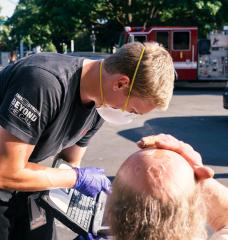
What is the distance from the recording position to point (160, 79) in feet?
7.14

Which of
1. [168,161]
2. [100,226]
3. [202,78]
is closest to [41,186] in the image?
[100,226]

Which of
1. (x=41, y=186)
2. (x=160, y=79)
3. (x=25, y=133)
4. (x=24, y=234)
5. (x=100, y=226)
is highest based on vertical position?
(x=160, y=79)

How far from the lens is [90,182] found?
251 cm

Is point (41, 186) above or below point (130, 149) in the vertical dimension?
above

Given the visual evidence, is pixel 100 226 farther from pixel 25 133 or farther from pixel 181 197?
pixel 181 197

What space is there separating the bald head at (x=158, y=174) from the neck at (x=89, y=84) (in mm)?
973

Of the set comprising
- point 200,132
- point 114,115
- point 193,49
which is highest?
point 114,115

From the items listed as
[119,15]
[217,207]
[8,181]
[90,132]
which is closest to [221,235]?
[217,207]

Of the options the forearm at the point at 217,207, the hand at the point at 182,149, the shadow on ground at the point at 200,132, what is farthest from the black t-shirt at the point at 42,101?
the shadow on ground at the point at 200,132

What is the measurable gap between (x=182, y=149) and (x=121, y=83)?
0.84 metres

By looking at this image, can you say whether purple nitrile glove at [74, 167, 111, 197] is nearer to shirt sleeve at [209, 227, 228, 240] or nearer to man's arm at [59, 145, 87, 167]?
man's arm at [59, 145, 87, 167]

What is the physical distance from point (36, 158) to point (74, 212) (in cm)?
31

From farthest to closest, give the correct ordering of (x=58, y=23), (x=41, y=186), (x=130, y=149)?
(x=58, y=23) < (x=130, y=149) < (x=41, y=186)

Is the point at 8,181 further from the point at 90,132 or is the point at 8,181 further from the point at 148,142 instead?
the point at 148,142
